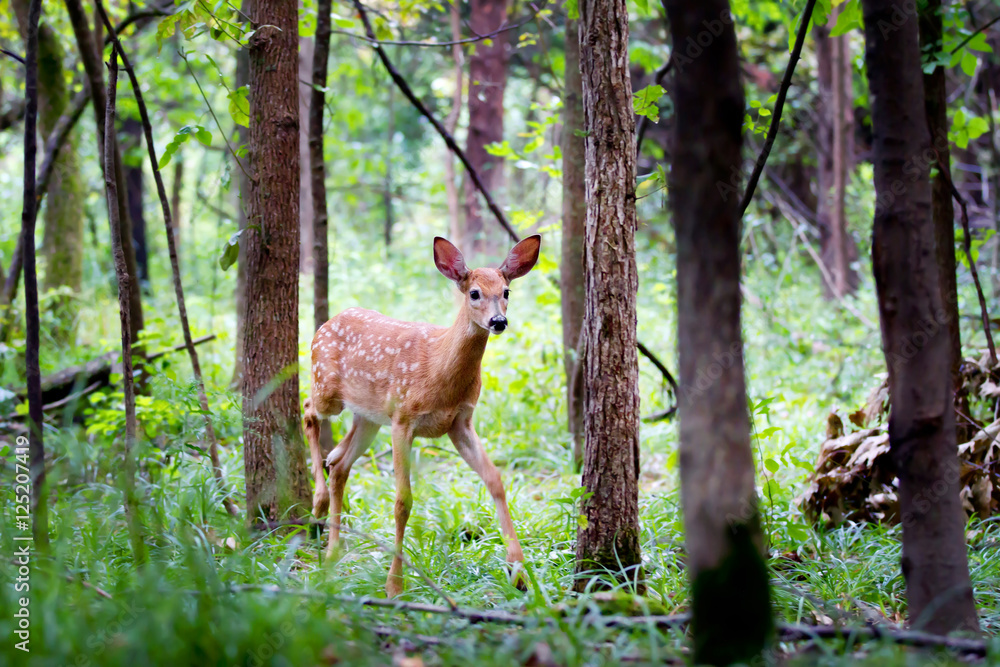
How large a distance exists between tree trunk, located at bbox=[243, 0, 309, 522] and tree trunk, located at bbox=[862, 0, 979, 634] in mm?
2956

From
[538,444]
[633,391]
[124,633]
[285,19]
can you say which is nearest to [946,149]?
[633,391]

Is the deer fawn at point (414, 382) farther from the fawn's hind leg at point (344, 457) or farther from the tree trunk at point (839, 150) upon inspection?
the tree trunk at point (839, 150)

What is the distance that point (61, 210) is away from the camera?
836 centimetres

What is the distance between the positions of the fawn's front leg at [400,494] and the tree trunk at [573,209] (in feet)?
5.55

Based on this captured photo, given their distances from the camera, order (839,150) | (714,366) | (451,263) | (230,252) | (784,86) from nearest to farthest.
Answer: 1. (714,366)
2. (784,86)
3. (230,252)
4. (451,263)
5. (839,150)

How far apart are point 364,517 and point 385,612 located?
1871mm

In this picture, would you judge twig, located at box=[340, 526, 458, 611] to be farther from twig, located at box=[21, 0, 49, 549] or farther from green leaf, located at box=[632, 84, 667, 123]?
green leaf, located at box=[632, 84, 667, 123]

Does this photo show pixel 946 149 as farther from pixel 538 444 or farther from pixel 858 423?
pixel 538 444

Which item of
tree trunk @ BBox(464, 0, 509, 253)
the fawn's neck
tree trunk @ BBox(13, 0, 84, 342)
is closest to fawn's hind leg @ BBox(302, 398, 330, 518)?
the fawn's neck

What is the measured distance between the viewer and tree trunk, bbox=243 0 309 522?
4.26 meters

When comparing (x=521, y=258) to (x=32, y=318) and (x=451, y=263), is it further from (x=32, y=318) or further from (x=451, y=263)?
(x=32, y=318)

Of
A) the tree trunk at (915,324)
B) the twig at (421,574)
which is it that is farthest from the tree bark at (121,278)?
the tree trunk at (915,324)

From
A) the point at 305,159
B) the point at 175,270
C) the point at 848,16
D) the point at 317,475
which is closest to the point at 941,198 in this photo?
the point at 848,16

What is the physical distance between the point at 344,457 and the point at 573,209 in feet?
7.86
